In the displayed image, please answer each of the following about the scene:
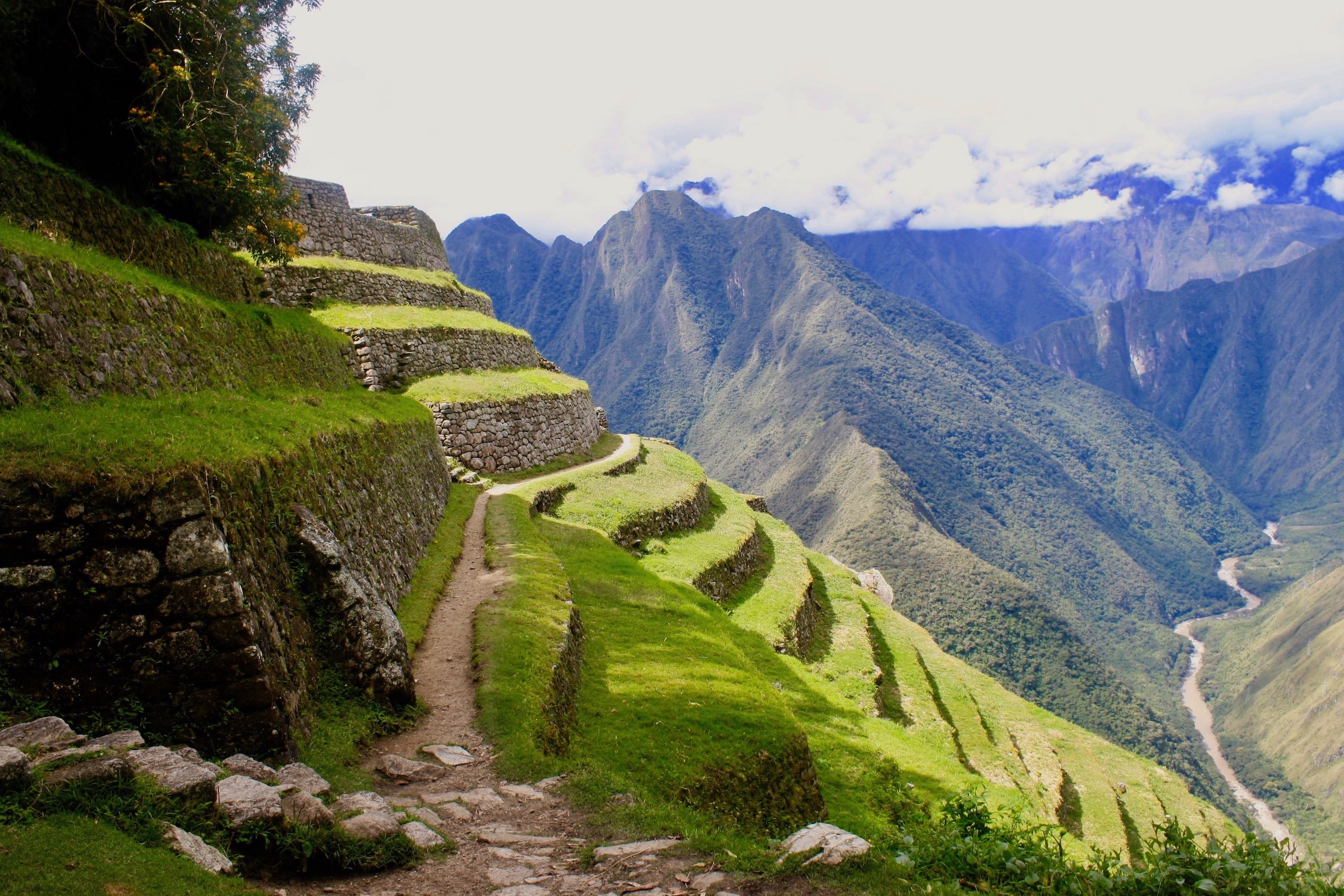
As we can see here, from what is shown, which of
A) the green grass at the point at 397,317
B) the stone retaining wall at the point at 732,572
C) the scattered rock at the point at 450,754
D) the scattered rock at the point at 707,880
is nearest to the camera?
the scattered rock at the point at 707,880

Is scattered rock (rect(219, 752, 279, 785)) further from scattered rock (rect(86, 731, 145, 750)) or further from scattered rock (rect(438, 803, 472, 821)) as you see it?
scattered rock (rect(438, 803, 472, 821))

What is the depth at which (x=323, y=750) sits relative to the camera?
7.01 metres

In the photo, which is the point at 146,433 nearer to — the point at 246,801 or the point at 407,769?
the point at 246,801

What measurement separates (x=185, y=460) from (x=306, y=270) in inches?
842

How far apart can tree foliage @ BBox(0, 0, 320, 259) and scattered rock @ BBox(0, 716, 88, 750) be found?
1281 cm

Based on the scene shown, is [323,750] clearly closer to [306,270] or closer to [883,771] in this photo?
[883,771]

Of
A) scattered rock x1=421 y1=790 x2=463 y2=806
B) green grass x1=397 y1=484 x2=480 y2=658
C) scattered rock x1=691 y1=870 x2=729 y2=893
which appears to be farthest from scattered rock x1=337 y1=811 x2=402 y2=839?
green grass x1=397 y1=484 x2=480 y2=658

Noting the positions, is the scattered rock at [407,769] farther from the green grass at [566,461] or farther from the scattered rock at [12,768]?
the green grass at [566,461]

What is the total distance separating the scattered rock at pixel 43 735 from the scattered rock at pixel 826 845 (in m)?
5.14

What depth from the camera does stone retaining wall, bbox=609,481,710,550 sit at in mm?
22625

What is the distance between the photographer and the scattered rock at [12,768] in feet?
14.0

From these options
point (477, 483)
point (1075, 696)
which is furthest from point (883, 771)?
point (1075, 696)

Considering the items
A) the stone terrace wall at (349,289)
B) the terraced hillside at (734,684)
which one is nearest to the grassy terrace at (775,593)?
the terraced hillside at (734,684)

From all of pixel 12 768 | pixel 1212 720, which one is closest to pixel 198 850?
pixel 12 768
